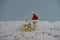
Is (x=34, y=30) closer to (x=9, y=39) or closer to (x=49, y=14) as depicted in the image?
(x=9, y=39)

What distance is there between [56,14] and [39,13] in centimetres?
17

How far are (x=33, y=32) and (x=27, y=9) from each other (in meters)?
0.37

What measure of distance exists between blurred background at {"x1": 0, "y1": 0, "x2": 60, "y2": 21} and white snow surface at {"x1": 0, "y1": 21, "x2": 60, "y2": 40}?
0.17m

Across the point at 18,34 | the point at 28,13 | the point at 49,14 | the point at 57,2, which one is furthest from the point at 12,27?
the point at 57,2

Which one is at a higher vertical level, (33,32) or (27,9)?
(27,9)

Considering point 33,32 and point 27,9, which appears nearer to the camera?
point 33,32

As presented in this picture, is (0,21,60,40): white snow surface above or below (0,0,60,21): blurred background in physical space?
below

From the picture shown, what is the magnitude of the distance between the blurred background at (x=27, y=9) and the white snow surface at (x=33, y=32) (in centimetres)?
17

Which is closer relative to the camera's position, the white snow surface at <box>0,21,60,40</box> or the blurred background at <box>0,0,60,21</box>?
the white snow surface at <box>0,21,60,40</box>

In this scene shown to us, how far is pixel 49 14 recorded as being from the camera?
1.31 metres

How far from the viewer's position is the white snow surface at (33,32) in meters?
0.94

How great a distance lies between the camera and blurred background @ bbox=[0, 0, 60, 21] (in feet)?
4.27

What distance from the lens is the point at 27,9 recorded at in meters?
1.31

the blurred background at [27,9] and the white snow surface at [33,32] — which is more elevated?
the blurred background at [27,9]
